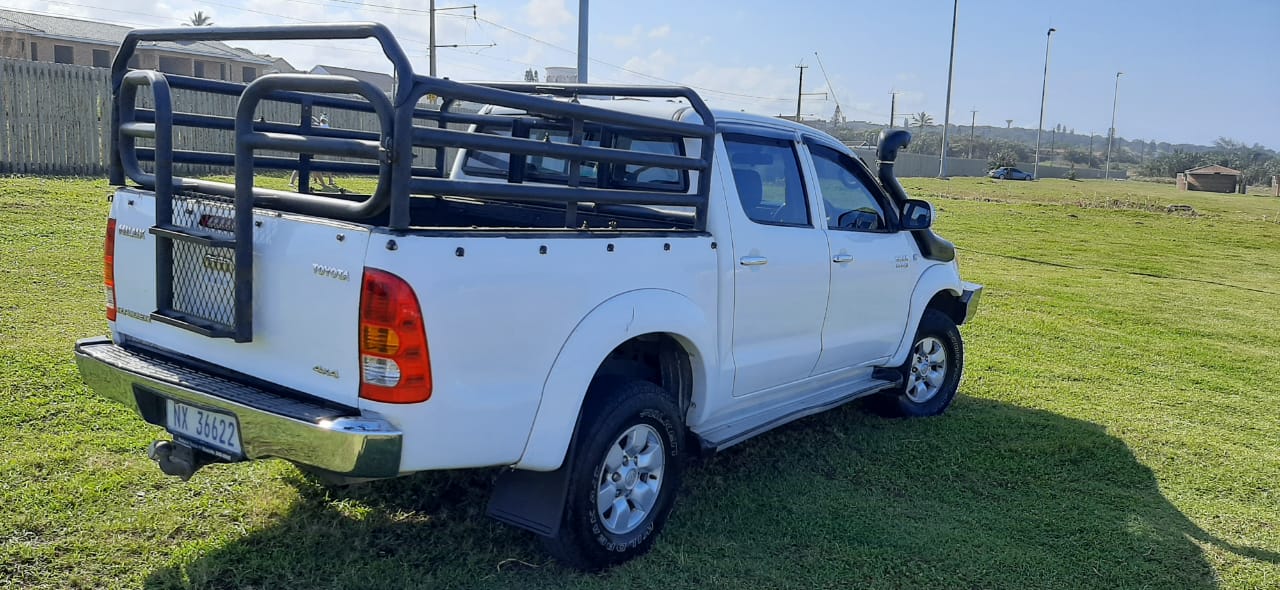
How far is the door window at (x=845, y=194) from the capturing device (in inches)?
213

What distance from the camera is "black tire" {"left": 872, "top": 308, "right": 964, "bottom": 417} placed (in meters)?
6.34

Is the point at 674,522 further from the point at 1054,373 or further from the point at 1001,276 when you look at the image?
the point at 1001,276

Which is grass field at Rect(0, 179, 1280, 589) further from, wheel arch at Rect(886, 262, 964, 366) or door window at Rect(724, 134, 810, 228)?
door window at Rect(724, 134, 810, 228)

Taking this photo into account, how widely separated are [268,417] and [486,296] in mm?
810

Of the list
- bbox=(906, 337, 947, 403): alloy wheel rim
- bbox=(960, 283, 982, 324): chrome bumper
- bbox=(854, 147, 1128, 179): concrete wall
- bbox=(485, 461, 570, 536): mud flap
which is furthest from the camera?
bbox=(854, 147, 1128, 179): concrete wall

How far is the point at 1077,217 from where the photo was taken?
2583 centimetres

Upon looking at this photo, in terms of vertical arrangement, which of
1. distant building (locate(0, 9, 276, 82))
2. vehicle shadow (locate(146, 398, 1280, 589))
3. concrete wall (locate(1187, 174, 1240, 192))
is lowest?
vehicle shadow (locate(146, 398, 1280, 589))

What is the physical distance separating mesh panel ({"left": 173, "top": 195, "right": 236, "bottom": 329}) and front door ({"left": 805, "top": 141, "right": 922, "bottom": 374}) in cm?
300

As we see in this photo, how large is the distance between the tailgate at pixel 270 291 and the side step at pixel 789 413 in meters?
1.79

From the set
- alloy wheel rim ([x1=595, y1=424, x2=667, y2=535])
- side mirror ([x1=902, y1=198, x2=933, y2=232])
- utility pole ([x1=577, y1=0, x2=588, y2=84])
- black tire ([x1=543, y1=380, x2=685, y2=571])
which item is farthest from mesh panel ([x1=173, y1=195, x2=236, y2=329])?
utility pole ([x1=577, y1=0, x2=588, y2=84])

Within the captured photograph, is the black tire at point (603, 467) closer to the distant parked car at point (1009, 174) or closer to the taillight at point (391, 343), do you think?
the taillight at point (391, 343)

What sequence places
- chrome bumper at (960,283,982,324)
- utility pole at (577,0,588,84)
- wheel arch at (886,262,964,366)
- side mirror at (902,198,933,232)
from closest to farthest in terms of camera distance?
side mirror at (902,198,933,232), wheel arch at (886,262,964,366), chrome bumper at (960,283,982,324), utility pole at (577,0,588,84)

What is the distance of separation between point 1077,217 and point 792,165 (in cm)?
2315

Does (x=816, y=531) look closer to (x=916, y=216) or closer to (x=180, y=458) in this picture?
(x=916, y=216)
